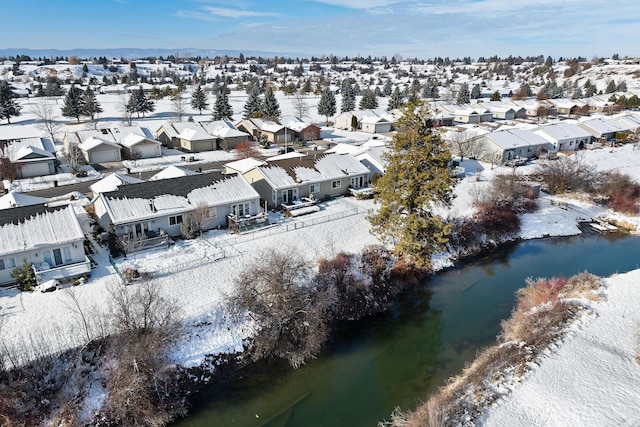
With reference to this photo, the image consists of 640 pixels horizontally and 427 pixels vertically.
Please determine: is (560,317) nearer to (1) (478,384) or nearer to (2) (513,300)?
(2) (513,300)

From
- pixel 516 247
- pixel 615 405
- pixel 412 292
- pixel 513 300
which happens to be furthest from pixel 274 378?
pixel 516 247

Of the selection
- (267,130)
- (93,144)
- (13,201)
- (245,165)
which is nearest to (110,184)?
(13,201)

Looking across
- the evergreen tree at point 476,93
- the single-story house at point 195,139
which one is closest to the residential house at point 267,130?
the single-story house at point 195,139

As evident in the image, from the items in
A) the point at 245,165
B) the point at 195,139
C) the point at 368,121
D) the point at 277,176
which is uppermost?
the point at 368,121

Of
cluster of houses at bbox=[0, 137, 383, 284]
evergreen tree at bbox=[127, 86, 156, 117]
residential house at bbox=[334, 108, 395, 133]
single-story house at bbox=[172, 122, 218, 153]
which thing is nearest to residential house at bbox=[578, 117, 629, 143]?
residential house at bbox=[334, 108, 395, 133]

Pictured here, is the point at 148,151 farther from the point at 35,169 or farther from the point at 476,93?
the point at 476,93

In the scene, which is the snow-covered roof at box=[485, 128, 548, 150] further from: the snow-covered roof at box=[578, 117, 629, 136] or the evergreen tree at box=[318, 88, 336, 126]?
the evergreen tree at box=[318, 88, 336, 126]

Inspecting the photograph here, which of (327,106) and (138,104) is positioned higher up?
(138,104)
